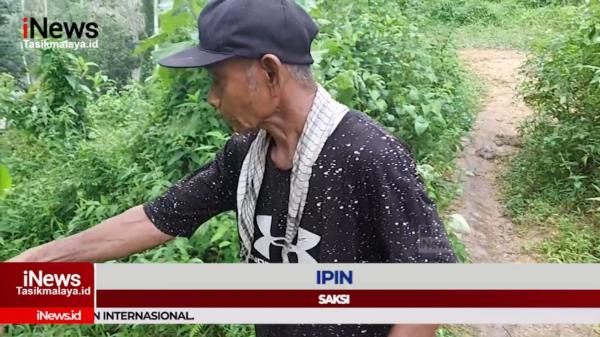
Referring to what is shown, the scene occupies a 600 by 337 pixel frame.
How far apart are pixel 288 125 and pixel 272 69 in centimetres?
10

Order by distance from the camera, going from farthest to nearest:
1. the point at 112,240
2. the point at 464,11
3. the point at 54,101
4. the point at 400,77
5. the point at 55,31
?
the point at 400,77 < the point at 464,11 < the point at 54,101 < the point at 55,31 < the point at 112,240

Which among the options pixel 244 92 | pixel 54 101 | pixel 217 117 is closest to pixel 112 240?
pixel 244 92

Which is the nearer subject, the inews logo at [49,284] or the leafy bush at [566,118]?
the inews logo at [49,284]

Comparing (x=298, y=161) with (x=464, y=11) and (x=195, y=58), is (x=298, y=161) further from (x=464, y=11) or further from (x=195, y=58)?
(x=464, y=11)

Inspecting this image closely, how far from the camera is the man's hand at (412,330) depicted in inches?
38.3

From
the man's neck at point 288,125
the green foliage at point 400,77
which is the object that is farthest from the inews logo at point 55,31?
the green foliage at point 400,77

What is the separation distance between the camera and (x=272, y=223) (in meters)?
0.98

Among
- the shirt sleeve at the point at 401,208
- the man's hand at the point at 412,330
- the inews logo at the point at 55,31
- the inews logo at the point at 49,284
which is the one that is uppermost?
the inews logo at the point at 55,31

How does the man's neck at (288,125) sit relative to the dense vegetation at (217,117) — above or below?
above

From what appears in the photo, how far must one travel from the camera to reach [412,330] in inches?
38.6

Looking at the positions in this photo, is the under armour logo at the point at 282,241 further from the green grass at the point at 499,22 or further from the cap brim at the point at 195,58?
the green grass at the point at 499,22

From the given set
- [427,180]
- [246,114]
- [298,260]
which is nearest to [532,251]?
[427,180]

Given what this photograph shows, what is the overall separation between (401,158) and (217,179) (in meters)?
0.33

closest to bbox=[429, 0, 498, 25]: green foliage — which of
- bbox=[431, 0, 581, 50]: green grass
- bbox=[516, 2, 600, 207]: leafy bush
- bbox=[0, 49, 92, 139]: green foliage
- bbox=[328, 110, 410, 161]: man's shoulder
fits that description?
bbox=[431, 0, 581, 50]: green grass
